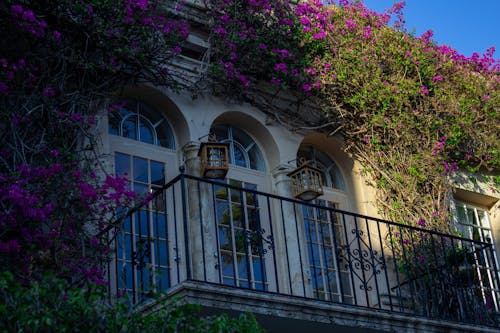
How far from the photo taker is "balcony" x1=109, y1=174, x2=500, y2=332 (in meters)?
7.32

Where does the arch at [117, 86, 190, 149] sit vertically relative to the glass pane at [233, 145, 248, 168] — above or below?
above

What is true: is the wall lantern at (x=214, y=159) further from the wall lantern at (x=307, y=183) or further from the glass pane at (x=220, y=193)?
the wall lantern at (x=307, y=183)

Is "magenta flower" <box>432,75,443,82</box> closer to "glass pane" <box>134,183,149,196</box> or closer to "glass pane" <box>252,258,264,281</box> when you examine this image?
"glass pane" <box>252,258,264,281</box>

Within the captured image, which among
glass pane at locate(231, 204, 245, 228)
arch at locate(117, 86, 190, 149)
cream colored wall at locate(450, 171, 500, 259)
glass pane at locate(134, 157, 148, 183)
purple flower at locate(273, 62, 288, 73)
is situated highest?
purple flower at locate(273, 62, 288, 73)

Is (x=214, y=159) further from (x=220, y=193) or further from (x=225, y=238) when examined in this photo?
(x=225, y=238)

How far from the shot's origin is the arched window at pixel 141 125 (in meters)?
8.93

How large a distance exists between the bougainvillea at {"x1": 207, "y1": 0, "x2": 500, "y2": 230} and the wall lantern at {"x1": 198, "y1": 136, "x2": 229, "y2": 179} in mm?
1053

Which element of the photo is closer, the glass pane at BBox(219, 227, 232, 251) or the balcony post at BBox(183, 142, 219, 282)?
the balcony post at BBox(183, 142, 219, 282)

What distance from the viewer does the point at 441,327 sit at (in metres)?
8.18

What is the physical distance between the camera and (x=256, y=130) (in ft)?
32.6

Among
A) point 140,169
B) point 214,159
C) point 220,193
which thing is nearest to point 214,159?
point 214,159

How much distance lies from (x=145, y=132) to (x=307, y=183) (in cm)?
196

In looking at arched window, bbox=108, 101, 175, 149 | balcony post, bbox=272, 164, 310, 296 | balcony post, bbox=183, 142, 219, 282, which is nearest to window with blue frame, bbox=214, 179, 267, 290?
balcony post, bbox=183, 142, 219, 282

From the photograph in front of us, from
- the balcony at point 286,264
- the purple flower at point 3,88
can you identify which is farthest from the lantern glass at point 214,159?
the purple flower at point 3,88
